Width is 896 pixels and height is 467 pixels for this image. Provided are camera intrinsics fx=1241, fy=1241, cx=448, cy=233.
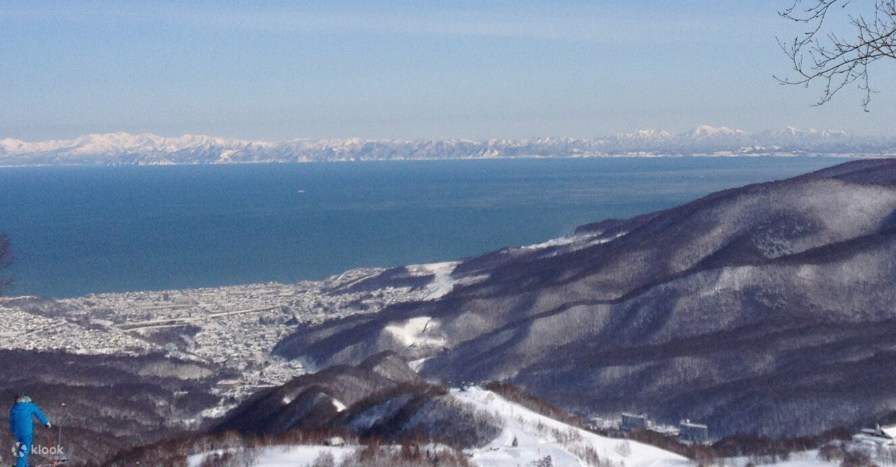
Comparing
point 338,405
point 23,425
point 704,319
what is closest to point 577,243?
point 704,319

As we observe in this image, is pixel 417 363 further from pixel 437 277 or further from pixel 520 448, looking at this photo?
pixel 520 448

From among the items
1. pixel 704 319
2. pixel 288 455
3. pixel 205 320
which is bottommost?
pixel 205 320

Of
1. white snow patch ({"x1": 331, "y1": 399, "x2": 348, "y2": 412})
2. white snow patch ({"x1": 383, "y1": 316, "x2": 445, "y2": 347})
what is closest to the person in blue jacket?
white snow patch ({"x1": 331, "y1": 399, "x2": 348, "y2": 412})

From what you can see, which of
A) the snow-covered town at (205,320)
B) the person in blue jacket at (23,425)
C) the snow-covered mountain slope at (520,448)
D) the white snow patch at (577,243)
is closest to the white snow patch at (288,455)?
the snow-covered mountain slope at (520,448)

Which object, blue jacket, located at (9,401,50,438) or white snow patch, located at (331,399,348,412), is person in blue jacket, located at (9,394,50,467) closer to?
blue jacket, located at (9,401,50,438)

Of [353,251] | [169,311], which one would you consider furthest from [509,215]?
[169,311]

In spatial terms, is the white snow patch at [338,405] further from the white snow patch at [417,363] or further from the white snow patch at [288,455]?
the white snow patch at [417,363]
